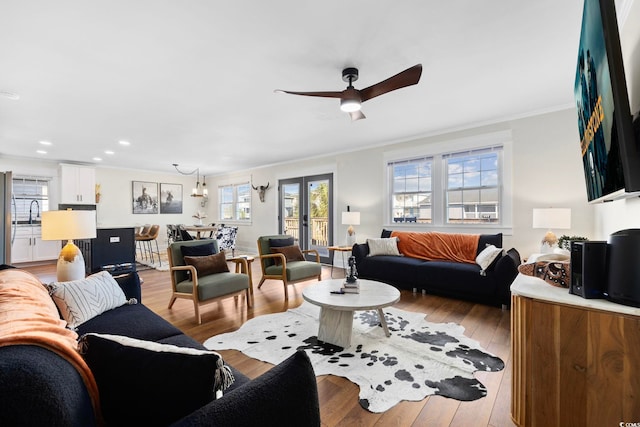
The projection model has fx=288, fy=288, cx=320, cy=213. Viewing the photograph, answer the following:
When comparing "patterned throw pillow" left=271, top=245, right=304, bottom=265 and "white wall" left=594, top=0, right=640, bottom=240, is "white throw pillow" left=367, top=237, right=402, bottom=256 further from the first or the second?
"white wall" left=594, top=0, right=640, bottom=240

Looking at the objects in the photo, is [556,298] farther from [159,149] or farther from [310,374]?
[159,149]

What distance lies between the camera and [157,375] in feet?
2.51

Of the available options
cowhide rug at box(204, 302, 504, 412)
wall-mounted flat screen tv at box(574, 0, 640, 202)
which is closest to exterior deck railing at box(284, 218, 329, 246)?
cowhide rug at box(204, 302, 504, 412)

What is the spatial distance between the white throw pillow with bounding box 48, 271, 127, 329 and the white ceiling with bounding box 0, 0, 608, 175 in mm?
1838

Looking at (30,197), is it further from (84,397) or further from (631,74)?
(631,74)

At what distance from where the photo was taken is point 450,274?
12.5 feet

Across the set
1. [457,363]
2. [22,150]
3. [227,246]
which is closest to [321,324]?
[457,363]

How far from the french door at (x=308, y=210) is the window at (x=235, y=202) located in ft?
4.91

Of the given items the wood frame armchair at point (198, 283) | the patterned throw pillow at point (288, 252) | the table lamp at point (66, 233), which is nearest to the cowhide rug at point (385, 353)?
the wood frame armchair at point (198, 283)

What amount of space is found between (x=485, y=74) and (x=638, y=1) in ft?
4.15

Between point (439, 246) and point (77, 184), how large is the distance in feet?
26.9

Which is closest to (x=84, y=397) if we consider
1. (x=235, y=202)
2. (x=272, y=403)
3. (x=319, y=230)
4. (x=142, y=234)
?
(x=272, y=403)

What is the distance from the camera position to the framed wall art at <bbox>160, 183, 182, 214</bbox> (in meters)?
8.77

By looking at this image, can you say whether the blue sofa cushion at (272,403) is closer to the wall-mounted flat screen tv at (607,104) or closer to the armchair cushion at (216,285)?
the wall-mounted flat screen tv at (607,104)
